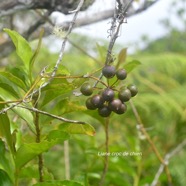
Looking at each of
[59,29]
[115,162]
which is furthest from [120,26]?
[115,162]

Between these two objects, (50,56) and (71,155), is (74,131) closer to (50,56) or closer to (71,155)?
(71,155)

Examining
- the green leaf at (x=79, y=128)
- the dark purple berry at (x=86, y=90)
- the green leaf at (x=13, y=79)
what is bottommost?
the green leaf at (x=79, y=128)

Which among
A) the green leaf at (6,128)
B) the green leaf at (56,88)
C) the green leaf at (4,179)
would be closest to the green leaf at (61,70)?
the green leaf at (56,88)

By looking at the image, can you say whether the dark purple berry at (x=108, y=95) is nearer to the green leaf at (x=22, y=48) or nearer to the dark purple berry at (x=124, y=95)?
the dark purple berry at (x=124, y=95)

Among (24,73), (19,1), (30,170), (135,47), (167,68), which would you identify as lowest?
(30,170)

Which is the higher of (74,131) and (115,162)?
(115,162)

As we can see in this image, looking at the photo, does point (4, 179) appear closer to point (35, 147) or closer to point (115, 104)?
point (35, 147)

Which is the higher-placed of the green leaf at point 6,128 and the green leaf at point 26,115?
the green leaf at point 26,115

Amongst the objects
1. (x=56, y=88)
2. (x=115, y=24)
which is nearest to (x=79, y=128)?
(x=56, y=88)

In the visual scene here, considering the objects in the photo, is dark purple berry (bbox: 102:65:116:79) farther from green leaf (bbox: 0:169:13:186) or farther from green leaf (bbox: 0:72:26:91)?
green leaf (bbox: 0:169:13:186)
